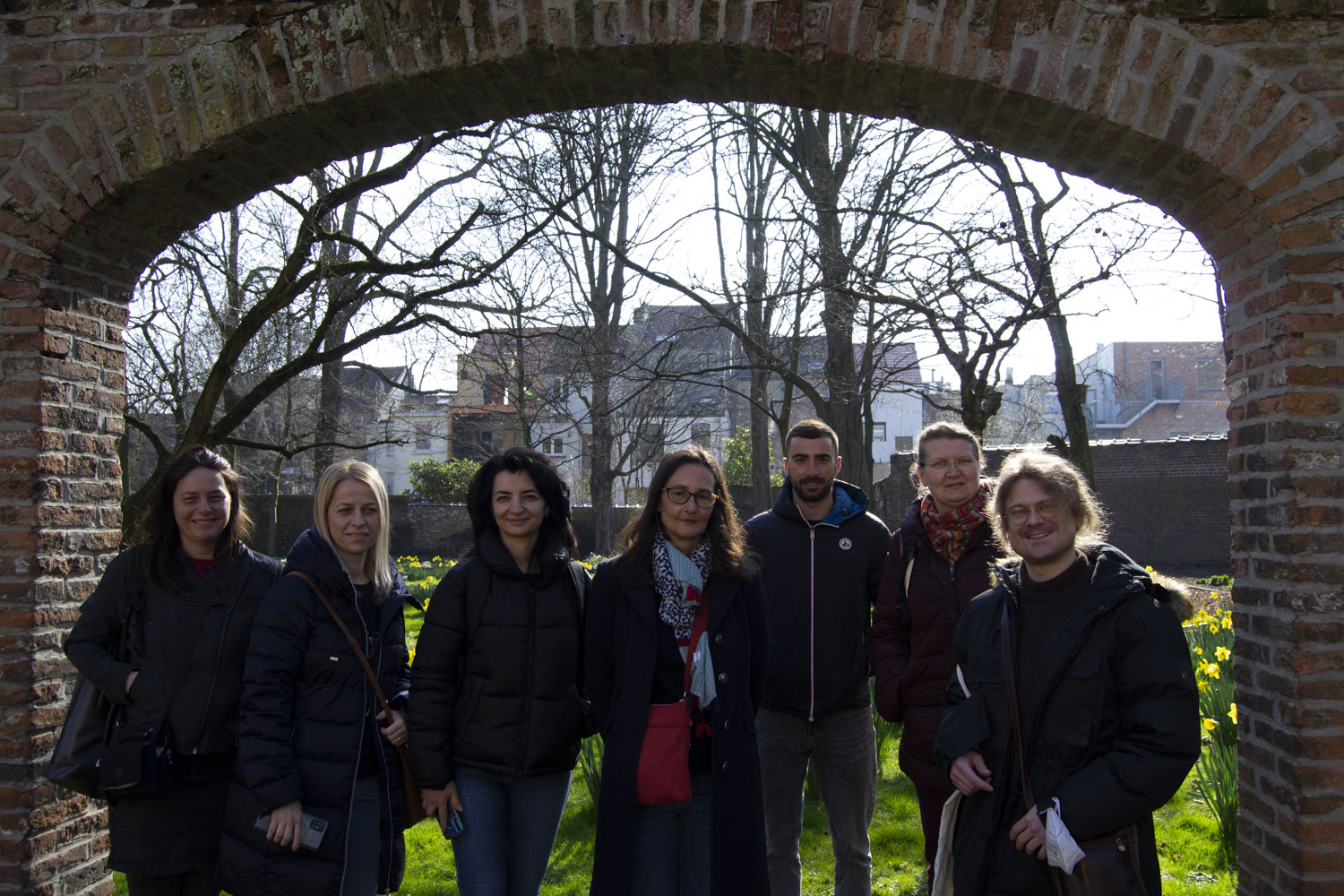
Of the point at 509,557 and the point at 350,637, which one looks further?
the point at 509,557

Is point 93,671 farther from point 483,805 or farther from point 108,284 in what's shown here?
point 108,284

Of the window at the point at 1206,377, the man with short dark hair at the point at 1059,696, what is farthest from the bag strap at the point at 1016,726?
the window at the point at 1206,377

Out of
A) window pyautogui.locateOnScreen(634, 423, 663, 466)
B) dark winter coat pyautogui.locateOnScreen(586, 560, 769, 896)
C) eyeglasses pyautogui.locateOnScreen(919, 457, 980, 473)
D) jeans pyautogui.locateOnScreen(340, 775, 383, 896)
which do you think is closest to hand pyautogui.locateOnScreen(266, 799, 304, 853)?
jeans pyautogui.locateOnScreen(340, 775, 383, 896)

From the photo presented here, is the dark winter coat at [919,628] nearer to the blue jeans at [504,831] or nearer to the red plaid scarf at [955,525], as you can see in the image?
the red plaid scarf at [955,525]

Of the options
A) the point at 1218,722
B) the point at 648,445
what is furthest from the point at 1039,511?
the point at 648,445

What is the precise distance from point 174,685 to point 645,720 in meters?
1.53

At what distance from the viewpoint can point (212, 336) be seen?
12.5 m

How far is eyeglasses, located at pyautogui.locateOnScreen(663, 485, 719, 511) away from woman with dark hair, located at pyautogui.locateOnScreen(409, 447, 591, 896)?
44 centimetres

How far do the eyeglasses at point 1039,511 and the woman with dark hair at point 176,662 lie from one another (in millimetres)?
2504

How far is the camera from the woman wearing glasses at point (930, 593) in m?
3.41

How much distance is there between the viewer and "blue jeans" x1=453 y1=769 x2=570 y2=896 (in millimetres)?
3037

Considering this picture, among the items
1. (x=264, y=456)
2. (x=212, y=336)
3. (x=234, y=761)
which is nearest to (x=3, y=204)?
(x=234, y=761)

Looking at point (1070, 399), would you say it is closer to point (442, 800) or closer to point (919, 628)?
point (919, 628)

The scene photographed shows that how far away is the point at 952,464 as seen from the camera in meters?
3.53
